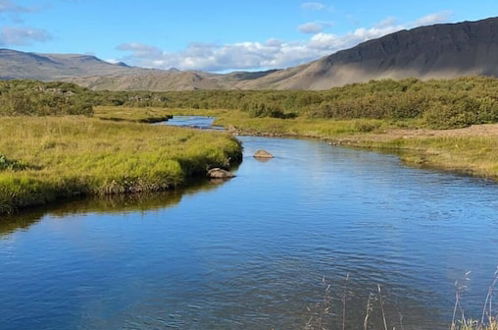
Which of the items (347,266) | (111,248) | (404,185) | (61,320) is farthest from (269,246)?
(404,185)

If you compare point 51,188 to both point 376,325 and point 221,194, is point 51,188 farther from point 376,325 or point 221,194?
point 376,325

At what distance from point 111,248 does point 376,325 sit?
8821 mm

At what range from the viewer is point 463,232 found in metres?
19.6

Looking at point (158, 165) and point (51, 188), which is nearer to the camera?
point (51, 188)

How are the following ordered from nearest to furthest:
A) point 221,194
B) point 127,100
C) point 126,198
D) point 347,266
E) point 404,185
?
point 347,266, point 126,198, point 221,194, point 404,185, point 127,100

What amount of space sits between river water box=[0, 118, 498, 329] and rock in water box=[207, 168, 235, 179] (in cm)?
499

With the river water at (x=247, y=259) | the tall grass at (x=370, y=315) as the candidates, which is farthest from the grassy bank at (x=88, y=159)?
the tall grass at (x=370, y=315)

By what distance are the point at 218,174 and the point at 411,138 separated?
112 feet

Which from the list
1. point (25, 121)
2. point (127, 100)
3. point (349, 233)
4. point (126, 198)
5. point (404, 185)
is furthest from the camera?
point (127, 100)

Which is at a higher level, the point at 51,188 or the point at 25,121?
the point at 25,121

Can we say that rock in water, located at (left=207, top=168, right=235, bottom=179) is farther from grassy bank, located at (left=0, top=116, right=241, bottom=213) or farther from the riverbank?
the riverbank

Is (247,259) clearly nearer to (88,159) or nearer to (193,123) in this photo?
(88,159)

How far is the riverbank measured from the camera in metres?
41.1

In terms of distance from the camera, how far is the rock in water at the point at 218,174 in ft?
109
